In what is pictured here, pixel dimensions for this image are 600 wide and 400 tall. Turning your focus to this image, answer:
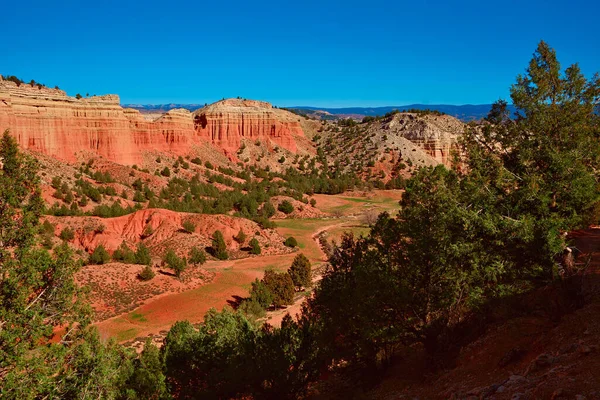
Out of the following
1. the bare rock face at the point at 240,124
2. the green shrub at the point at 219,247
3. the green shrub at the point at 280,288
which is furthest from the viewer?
the bare rock face at the point at 240,124

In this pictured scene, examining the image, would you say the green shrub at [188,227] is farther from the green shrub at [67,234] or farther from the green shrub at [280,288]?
the green shrub at [280,288]

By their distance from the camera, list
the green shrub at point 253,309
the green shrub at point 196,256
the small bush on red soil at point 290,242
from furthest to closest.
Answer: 1. the small bush on red soil at point 290,242
2. the green shrub at point 196,256
3. the green shrub at point 253,309

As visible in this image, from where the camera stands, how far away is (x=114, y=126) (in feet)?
221

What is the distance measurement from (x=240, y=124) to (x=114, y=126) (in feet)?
111

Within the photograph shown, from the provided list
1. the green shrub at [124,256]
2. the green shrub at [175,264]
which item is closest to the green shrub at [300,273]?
the green shrub at [175,264]

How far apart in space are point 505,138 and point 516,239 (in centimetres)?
515

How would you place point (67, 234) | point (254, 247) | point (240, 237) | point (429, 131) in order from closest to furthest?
point (67, 234)
point (254, 247)
point (240, 237)
point (429, 131)

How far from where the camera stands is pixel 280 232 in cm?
5434

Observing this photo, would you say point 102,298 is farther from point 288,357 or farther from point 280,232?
point 280,232

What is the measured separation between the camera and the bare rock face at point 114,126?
184 feet

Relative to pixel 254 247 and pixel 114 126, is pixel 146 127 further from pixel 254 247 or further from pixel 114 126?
pixel 254 247

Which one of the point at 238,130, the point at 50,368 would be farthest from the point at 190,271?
the point at 238,130

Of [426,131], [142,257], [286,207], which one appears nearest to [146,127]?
[286,207]

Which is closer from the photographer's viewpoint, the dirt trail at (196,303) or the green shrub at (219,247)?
the dirt trail at (196,303)
